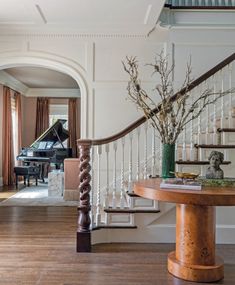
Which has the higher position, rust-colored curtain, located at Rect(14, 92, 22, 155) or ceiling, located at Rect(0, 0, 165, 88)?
ceiling, located at Rect(0, 0, 165, 88)

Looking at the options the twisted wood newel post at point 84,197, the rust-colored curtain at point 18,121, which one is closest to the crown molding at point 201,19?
the twisted wood newel post at point 84,197

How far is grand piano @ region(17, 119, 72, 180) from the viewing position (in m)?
8.44

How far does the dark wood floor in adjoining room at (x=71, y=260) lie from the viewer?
115 inches

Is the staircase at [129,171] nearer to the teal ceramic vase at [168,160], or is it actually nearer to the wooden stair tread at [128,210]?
the wooden stair tread at [128,210]

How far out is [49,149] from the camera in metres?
8.77

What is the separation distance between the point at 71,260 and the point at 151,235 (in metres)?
1.12

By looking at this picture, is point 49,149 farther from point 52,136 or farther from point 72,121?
point 72,121

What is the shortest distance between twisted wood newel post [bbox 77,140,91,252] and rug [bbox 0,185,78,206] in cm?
272

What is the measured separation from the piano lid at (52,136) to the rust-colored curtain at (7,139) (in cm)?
99

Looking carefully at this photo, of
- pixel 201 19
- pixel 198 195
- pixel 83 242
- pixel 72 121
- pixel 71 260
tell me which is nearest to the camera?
pixel 198 195

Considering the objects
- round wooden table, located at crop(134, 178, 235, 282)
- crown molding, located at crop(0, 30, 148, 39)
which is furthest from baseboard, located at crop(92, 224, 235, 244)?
crown molding, located at crop(0, 30, 148, 39)

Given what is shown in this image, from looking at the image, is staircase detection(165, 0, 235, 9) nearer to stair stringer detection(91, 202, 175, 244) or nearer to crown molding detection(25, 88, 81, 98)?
stair stringer detection(91, 202, 175, 244)

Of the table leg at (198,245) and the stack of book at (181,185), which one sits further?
the table leg at (198,245)

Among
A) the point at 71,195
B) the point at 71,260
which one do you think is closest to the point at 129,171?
the point at 71,260
